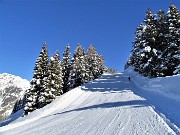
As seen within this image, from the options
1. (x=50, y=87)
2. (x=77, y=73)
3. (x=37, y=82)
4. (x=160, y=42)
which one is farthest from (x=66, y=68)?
(x=160, y=42)

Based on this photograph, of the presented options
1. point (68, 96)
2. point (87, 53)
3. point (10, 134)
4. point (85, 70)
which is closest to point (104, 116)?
point (10, 134)

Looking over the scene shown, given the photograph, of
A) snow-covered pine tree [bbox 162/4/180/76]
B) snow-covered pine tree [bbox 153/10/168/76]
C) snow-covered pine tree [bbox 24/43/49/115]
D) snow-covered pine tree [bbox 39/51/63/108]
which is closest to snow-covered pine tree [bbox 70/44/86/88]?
snow-covered pine tree [bbox 39/51/63/108]

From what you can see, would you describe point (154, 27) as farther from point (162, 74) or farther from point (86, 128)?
point (86, 128)

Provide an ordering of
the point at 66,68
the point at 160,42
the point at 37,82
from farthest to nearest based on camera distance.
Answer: the point at 66,68
the point at 160,42
the point at 37,82

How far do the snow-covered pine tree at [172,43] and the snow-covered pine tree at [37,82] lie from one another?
1843 cm

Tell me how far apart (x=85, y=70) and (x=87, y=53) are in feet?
58.1

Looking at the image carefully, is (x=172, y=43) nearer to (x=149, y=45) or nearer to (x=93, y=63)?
(x=149, y=45)

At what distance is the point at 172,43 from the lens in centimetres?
3366

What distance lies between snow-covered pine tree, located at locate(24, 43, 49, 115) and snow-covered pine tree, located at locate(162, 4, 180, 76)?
60.5ft

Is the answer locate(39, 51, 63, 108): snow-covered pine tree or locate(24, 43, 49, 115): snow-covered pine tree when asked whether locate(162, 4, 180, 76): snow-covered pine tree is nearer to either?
locate(39, 51, 63, 108): snow-covered pine tree

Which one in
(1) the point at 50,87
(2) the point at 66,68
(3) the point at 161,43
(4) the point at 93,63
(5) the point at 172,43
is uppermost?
(4) the point at 93,63

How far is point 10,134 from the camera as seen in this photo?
1410 cm

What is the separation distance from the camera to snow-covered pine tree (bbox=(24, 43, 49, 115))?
37281mm

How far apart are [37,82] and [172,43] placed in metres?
20.3
